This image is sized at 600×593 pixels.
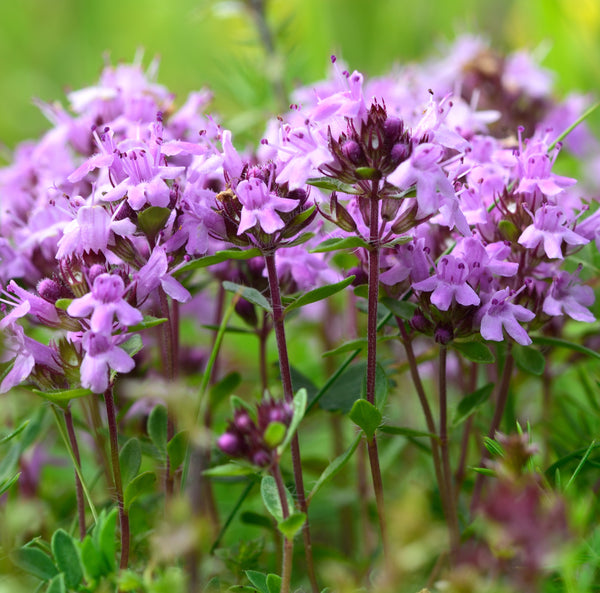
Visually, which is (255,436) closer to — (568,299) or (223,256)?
(223,256)

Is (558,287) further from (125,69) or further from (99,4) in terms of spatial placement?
(99,4)

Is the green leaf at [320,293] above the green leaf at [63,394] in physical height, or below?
above

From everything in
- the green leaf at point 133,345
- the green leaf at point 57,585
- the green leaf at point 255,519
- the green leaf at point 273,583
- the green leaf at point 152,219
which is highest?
the green leaf at point 152,219

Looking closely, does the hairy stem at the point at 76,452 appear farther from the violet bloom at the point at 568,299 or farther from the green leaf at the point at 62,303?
the violet bloom at the point at 568,299

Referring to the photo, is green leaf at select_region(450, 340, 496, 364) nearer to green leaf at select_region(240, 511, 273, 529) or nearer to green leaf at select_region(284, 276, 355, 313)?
green leaf at select_region(284, 276, 355, 313)

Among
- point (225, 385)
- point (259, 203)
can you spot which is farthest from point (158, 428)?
point (259, 203)

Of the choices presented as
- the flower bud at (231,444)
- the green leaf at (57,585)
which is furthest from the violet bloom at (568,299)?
the green leaf at (57,585)
